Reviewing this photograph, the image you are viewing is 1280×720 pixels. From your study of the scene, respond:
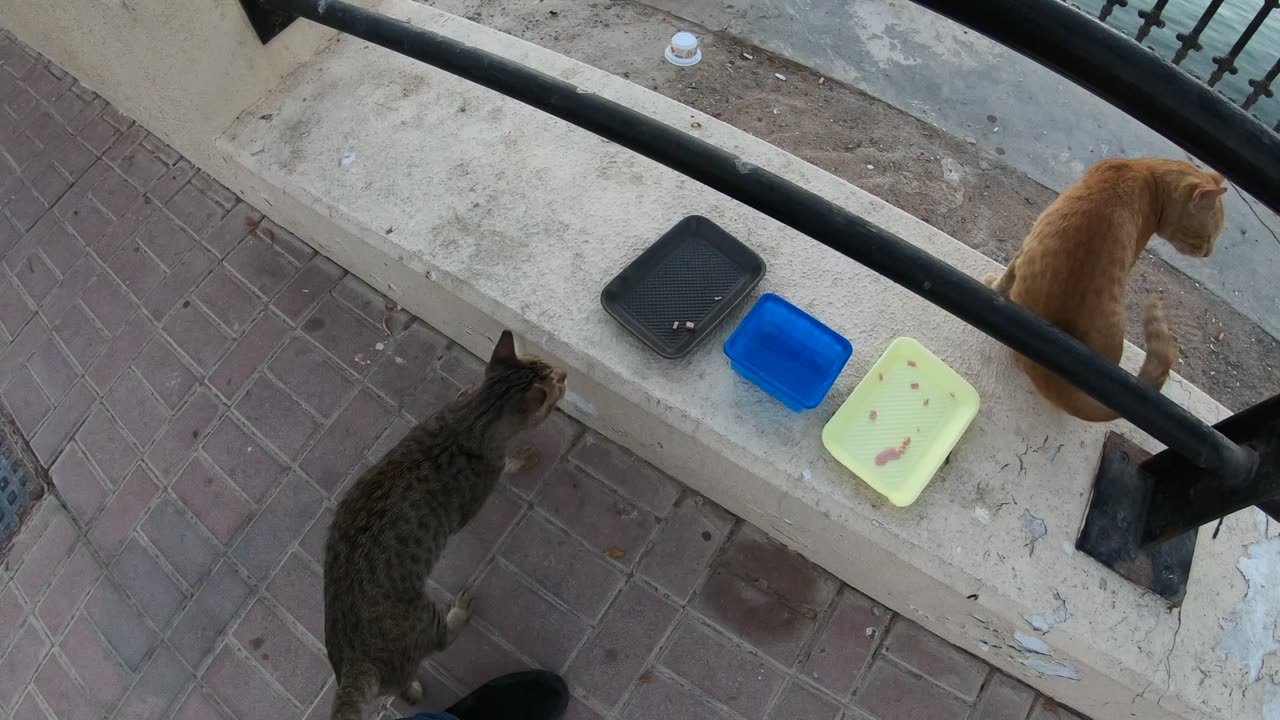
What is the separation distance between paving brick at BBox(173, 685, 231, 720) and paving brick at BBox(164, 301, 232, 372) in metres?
1.15

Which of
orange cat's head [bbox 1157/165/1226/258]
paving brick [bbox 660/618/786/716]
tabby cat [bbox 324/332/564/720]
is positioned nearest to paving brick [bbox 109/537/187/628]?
tabby cat [bbox 324/332/564/720]

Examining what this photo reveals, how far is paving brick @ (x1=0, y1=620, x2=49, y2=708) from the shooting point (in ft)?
7.84

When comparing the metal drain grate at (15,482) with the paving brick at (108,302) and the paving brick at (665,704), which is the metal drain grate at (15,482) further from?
the paving brick at (665,704)

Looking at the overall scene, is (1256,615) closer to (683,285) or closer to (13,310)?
(683,285)

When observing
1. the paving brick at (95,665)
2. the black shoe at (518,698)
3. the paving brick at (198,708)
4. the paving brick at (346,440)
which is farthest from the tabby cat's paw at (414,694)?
the paving brick at (95,665)

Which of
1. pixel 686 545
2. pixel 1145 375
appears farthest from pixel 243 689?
pixel 1145 375

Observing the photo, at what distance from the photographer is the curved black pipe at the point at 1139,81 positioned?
1.15m

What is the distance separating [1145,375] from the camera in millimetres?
1838

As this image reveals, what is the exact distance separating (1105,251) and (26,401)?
3.90 m

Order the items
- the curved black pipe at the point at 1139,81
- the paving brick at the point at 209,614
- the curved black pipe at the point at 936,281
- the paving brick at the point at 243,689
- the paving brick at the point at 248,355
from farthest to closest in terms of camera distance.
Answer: the paving brick at the point at 248,355 → the paving brick at the point at 209,614 → the paving brick at the point at 243,689 → the curved black pipe at the point at 936,281 → the curved black pipe at the point at 1139,81

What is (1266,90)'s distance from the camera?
3.58m

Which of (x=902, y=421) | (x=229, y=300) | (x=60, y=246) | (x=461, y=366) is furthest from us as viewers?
(x=60, y=246)

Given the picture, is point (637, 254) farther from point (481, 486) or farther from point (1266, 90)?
point (1266, 90)

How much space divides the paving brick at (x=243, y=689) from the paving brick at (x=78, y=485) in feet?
2.64
